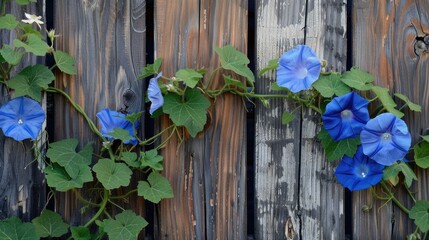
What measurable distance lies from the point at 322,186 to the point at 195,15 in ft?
2.50

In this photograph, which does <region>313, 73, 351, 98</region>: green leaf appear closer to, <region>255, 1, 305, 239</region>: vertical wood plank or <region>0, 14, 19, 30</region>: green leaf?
<region>255, 1, 305, 239</region>: vertical wood plank

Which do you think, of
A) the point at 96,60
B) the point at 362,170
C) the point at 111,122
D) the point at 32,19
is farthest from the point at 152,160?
the point at 362,170

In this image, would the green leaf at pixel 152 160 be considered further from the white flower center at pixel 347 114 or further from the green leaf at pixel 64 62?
the white flower center at pixel 347 114

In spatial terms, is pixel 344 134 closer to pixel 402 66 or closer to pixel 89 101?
pixel 402 66

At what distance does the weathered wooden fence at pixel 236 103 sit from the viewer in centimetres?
271

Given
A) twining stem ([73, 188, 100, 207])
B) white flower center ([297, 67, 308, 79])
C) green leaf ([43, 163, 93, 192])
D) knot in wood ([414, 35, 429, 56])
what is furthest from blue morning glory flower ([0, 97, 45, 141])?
knot in wood ([414, 35, 429, 56])

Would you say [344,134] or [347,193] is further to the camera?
[347,193]

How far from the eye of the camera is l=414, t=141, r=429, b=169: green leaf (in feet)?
8.88

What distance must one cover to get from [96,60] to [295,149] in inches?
30.6

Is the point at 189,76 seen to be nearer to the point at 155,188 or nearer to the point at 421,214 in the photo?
the point at 155,188

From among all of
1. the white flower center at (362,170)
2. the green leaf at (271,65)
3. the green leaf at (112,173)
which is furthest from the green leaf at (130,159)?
the white flower center at (362,170)

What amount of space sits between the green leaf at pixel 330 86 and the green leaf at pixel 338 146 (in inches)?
5.7

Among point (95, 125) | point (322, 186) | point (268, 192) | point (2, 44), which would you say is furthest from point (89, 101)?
point (322, 186)

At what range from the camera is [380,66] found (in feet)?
9.00
